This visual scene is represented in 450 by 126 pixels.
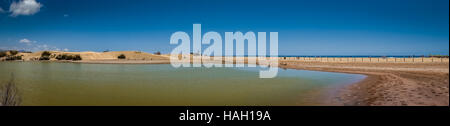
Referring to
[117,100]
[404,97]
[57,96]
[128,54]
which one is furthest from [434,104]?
[128,54]

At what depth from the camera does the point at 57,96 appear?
7.59 metres
